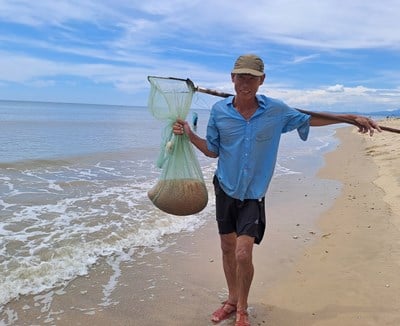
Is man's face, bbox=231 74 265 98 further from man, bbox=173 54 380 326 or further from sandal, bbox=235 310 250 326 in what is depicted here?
sandal, bbox=235 310 250 326

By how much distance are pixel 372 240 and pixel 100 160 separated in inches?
438

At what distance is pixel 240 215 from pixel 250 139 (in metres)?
0.60

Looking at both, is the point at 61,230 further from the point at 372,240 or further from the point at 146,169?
the point at 146,169

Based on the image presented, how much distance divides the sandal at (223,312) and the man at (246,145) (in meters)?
0.22

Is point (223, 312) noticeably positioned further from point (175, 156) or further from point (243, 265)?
point (175, 156)

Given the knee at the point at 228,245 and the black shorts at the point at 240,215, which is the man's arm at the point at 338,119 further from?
the knee at the point at 228,245

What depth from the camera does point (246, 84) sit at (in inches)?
121

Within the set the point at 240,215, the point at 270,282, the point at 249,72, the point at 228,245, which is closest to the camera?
Result: the point at 249,72

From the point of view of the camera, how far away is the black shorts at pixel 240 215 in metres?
3.21

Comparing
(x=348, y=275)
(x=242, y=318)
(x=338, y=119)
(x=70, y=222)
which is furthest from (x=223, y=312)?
(x=70, y=222)

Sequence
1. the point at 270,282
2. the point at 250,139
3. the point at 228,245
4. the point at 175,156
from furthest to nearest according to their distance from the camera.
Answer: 1. the point at 270,282
2. the point at 175,156
3. the point at 228,245
4. the point at 250,139

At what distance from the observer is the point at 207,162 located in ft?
48.8

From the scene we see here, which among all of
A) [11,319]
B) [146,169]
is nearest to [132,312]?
[11,319]

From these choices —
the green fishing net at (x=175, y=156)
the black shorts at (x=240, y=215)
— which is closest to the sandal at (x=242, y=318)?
the black shorts at (x=240, y=215)
